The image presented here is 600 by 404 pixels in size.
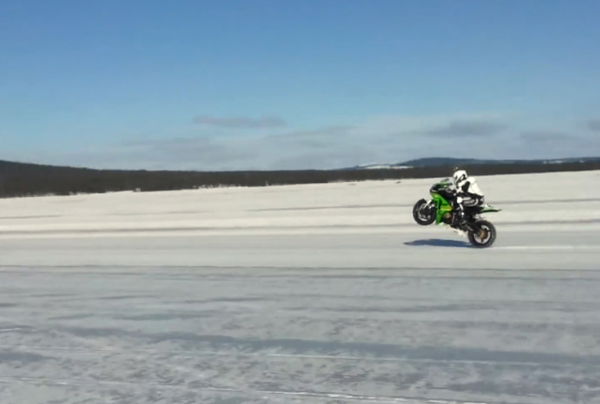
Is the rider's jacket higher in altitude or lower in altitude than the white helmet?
lower

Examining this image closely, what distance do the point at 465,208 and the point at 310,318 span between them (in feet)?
22.3

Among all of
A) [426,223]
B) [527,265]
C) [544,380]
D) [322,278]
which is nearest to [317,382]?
[544,380]

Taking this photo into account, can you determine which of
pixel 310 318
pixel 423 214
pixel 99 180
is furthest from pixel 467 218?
pixel 99 180

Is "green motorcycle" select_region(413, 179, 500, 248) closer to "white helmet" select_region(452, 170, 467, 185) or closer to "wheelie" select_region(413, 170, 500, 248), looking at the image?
"wheelie" select_region(413, 170, 500, 248)

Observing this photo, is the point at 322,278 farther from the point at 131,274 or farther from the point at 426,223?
the point at 426,223

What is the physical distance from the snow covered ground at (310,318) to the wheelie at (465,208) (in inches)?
13.9

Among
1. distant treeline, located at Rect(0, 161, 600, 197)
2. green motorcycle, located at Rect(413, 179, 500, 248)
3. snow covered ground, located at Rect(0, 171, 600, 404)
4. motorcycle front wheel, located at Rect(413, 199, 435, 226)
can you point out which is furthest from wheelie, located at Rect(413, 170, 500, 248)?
distant treeline, located at Rect(0, 161, 600, 197)

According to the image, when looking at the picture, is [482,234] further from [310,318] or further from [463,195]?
[310,318]

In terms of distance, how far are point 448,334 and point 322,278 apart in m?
3.68

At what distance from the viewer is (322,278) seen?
33.4 feet

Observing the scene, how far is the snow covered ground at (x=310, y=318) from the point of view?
536 centimetres

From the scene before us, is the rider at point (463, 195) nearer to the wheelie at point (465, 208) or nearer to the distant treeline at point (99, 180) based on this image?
the wheelie at point (465, 208)

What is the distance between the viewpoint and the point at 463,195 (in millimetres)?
13680

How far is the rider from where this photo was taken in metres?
13.6
